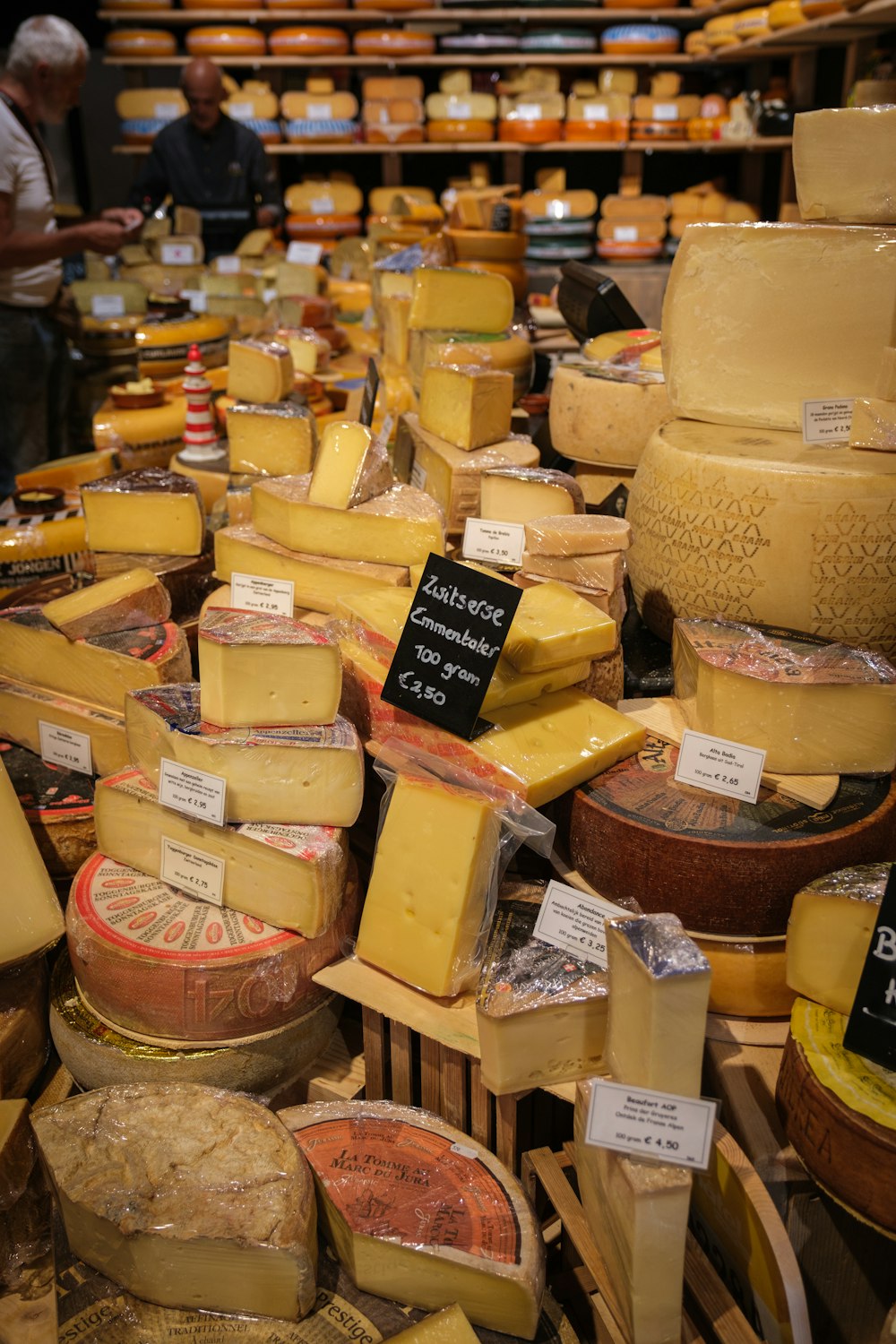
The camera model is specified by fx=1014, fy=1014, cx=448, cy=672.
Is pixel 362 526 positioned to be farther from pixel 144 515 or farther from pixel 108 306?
pixel 108 306

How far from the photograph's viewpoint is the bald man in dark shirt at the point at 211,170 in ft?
16.5

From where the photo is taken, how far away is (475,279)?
2.52 m

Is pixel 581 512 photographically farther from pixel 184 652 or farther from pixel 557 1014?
pixel 557 1014

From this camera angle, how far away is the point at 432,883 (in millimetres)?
1289

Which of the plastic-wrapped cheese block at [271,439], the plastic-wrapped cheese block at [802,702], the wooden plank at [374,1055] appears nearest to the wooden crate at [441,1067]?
the wooden plank at [374,1055]

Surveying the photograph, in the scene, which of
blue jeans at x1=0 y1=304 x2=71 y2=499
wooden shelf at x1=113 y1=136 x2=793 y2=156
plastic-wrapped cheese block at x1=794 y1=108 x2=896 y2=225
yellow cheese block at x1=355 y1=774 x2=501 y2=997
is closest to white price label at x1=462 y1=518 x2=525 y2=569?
yellow cheese block at x1=355 y1=774 x2=501 y2=997

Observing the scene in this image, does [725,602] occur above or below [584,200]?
below

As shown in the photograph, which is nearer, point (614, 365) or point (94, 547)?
point (94, 547)

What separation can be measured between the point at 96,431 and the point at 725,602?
1991mm

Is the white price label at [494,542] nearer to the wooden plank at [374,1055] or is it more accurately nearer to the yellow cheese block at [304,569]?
the yellow cheese block at [304,569]

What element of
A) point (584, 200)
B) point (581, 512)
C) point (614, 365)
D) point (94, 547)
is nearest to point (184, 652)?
point (94, 547)

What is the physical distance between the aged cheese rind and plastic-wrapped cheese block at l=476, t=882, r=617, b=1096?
0.26 meters

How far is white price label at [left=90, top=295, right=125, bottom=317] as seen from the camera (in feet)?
13.8

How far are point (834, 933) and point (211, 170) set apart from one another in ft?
17.2
